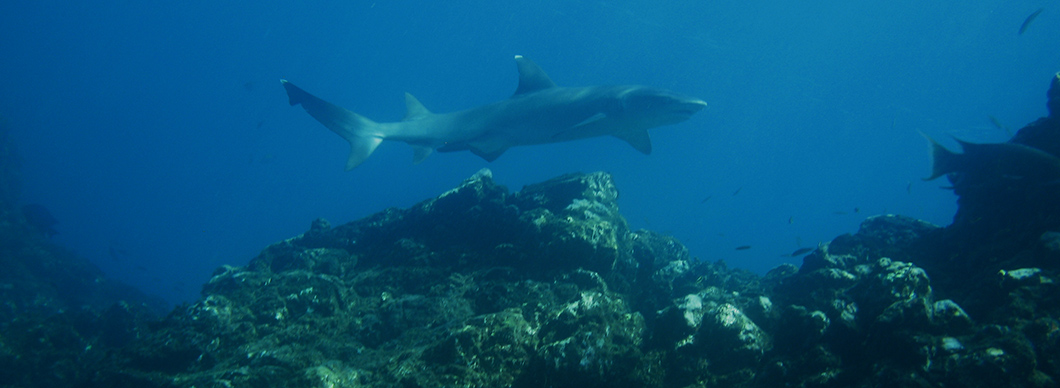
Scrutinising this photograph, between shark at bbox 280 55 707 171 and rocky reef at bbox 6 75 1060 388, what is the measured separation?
969mm

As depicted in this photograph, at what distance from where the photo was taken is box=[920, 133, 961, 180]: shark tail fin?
20.3ft

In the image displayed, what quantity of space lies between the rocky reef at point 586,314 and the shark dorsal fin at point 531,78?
2.08m

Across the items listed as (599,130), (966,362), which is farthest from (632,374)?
(599,130)

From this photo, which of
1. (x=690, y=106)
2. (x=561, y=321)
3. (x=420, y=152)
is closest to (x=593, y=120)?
(x=690, y=106)

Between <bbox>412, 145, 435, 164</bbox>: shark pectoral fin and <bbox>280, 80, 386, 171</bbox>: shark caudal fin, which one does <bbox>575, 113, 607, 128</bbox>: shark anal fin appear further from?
<bbox>280, 80, 386, 171</bbox>: shark caudal fin

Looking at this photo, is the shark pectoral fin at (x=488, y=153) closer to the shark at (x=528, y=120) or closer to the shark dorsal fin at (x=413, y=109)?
the shark at (x=528, y=120)

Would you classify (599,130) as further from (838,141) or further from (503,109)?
(838,141)

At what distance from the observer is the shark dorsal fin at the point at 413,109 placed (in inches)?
346

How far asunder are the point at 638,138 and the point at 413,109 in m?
5.00

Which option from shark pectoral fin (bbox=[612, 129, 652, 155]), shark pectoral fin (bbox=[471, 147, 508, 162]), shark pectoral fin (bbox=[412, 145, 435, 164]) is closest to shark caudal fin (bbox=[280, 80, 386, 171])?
shark pectoral fin (bbox=[412, 145, 435, 164])

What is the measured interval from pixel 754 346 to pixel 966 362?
142 cm

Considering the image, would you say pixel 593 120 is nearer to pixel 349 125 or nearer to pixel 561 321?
pixel 561 321

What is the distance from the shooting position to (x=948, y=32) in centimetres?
6950

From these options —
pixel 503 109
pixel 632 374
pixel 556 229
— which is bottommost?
pixel 632 374
